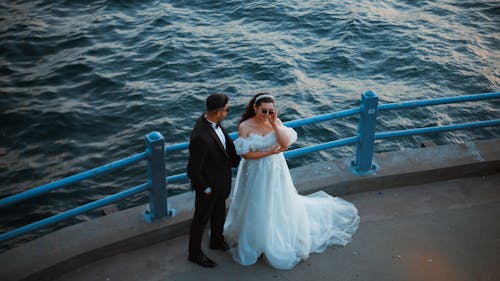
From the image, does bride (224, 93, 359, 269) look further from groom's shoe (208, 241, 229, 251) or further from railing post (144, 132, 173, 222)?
railing post (144, 132, 173, 222)

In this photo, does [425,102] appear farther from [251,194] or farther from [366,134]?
[251,194]

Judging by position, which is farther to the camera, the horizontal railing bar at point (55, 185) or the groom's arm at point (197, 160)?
the groom's arm at point (197, 160)

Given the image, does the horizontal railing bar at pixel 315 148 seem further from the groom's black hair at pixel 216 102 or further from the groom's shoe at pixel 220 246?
the groom's black hair at pixel 216 102

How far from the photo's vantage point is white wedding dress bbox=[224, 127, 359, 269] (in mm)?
5855

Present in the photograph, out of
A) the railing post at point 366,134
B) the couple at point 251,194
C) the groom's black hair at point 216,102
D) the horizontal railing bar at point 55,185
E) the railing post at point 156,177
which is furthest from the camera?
the railing post at point 366,134

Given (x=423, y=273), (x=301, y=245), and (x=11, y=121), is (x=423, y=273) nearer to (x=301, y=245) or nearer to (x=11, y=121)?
(x=301, y=245)

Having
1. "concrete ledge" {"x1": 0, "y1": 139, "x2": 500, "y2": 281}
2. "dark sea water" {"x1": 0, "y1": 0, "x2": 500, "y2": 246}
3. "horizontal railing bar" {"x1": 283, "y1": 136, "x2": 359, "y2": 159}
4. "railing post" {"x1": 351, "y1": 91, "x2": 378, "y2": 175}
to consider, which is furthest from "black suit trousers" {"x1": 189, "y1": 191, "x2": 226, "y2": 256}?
"dark sea water" {"x1": 0, "y1": 0, "x2": 500, "y2": 246}

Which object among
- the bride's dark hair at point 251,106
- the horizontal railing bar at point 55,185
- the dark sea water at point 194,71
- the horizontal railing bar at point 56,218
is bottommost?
the dark sea water at point 194,71

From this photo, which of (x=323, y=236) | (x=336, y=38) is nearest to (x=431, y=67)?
(x=336, y=38)

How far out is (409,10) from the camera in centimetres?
1841

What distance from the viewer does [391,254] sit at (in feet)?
20.0

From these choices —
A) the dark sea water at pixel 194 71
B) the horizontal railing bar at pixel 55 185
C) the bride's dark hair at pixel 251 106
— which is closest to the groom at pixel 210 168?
the bride's dark hair at pixel 251 106

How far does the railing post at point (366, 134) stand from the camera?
671 centimetres

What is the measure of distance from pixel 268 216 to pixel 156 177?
1.23 metres
